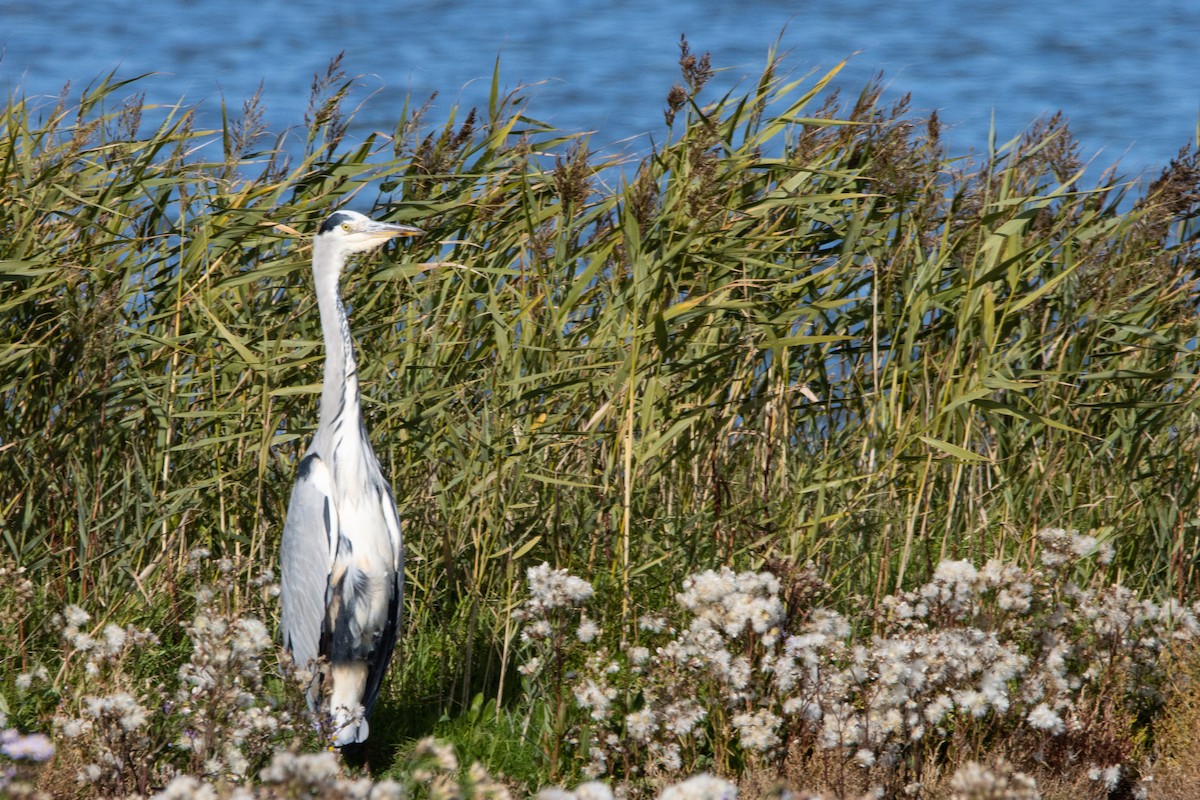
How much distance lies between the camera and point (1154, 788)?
379 cm

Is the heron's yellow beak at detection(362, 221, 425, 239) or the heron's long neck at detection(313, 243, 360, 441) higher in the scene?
the heron's yellow beak at detection(362, 221, 425, 239)

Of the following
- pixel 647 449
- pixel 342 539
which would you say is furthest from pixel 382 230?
pixel 647 449

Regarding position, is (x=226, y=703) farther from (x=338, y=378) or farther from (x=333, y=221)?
(x=333, y=221)

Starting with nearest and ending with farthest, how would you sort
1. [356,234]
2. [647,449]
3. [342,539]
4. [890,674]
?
1. [890,674]
2. [342,539]
3. [356,234]
4. [647,449]

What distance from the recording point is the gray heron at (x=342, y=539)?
3994 millimetres

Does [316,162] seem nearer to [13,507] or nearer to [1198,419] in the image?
[13,507]

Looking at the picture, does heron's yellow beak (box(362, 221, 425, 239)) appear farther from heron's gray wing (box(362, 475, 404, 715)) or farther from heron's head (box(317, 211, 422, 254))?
heron's gray wing (box(362, 475, 404, 715))

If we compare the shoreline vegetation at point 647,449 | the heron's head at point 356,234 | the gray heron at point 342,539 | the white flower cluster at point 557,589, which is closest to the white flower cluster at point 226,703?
the shoreline vegetation at point 647,449

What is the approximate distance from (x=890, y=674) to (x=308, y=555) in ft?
5.25

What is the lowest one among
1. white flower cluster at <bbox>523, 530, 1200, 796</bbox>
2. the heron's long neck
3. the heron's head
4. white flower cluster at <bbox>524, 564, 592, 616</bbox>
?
white flower cluster at <bbox>523, 530, 1200, 796</bbox>

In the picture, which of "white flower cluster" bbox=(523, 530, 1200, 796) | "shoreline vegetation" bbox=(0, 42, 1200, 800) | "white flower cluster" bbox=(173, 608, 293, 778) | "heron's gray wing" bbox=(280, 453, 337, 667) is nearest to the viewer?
"white flower cluster" bbox=(173, 608, 293, 778)

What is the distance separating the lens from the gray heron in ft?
13.1

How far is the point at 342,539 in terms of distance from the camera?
4.00m

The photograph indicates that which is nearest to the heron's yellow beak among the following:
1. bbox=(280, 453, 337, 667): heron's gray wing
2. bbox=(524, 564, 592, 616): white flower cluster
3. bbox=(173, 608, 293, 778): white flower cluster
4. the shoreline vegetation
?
the shoreline vegetation
